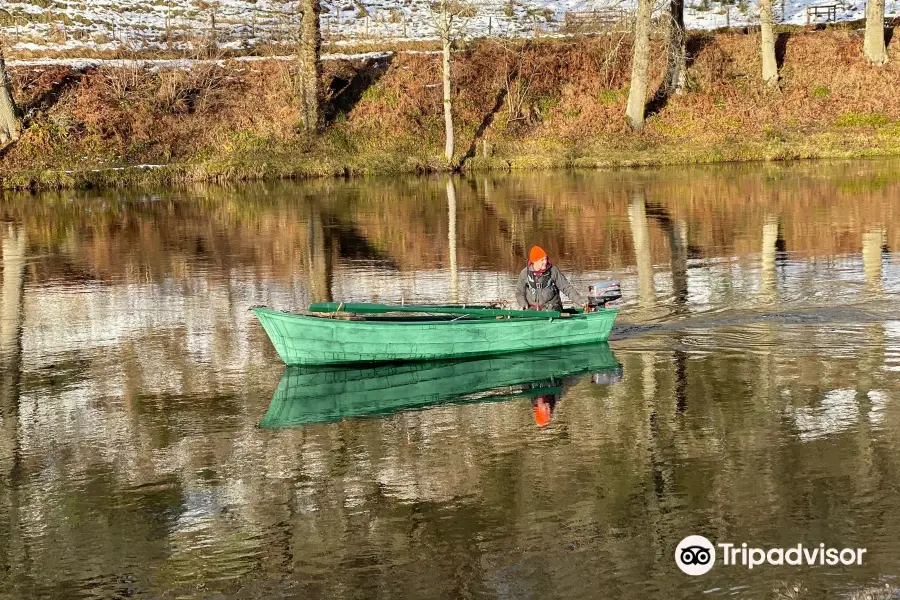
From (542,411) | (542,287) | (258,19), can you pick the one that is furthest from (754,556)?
(258,19)

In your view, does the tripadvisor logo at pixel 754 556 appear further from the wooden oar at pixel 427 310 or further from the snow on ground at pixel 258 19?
the snow on ground at pixel 258 19

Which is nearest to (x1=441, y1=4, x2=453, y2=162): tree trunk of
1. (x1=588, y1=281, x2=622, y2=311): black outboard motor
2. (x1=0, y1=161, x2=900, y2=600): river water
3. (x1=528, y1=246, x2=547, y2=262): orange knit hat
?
(x1=0, y1=161, x2=900, y2=600): river water

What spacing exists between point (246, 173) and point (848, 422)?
36.3 m

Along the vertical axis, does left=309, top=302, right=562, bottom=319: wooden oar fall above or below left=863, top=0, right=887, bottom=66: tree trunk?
below

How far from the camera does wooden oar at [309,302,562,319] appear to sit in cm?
1714

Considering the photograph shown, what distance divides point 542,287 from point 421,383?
2702 mm

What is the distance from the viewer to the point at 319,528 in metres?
10.8

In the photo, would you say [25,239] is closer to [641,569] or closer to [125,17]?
[641,569]

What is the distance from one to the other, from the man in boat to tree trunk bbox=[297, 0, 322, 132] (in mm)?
32220

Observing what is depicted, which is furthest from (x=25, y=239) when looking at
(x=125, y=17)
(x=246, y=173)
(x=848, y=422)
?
(x=125, y=17)

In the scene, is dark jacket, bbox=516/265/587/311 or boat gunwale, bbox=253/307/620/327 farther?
dark jacket, bbox=516/265/587/311

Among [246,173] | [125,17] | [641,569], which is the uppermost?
[125,17]

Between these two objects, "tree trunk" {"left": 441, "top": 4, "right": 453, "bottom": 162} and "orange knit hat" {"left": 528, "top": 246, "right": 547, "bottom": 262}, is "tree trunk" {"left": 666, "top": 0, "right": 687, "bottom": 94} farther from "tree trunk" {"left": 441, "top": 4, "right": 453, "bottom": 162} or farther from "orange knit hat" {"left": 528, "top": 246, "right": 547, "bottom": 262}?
"orange knit hat" {"left": 528, "top": 246, "right": 547, "bottom": 262}

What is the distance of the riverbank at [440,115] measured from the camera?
47.2 meters
